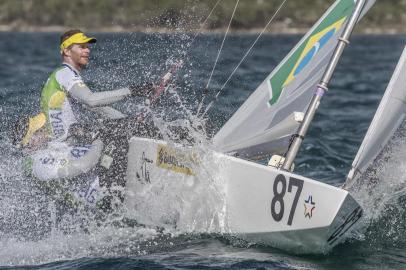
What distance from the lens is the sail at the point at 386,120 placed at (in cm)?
541

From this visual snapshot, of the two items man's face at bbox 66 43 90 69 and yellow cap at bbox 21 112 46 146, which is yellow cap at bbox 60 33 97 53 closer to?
man's face at bbox 66 43 90 69

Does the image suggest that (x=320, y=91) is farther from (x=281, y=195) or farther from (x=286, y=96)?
(x=281, y=195)

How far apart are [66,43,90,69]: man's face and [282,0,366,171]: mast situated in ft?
5.28

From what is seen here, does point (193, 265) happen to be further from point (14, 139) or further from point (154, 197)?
→ point (14, 139)

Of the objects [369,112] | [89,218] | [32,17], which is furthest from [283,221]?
[32,17]

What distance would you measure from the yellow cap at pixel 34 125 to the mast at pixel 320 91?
172 cm

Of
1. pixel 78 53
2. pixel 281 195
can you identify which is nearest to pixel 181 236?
pixel 281 195

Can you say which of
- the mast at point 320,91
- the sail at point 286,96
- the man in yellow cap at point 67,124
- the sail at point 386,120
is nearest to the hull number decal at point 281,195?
the mast at point 320,91

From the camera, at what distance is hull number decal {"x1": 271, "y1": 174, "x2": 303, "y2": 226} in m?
5.09

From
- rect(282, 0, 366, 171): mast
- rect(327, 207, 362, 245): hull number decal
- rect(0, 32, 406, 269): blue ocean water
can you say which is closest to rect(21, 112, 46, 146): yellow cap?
rect(0, 32, 406, 269): blue ocean water

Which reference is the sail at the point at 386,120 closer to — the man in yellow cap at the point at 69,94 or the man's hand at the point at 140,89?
the man's hand at the point at 140,89

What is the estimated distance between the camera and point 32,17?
45531 millimetres

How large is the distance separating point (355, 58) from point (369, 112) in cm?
1337

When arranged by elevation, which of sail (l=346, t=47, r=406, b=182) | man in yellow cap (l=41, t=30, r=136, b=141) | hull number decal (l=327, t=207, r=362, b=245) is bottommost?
hull number decal (l=327, t=207, r=362, b=245)
